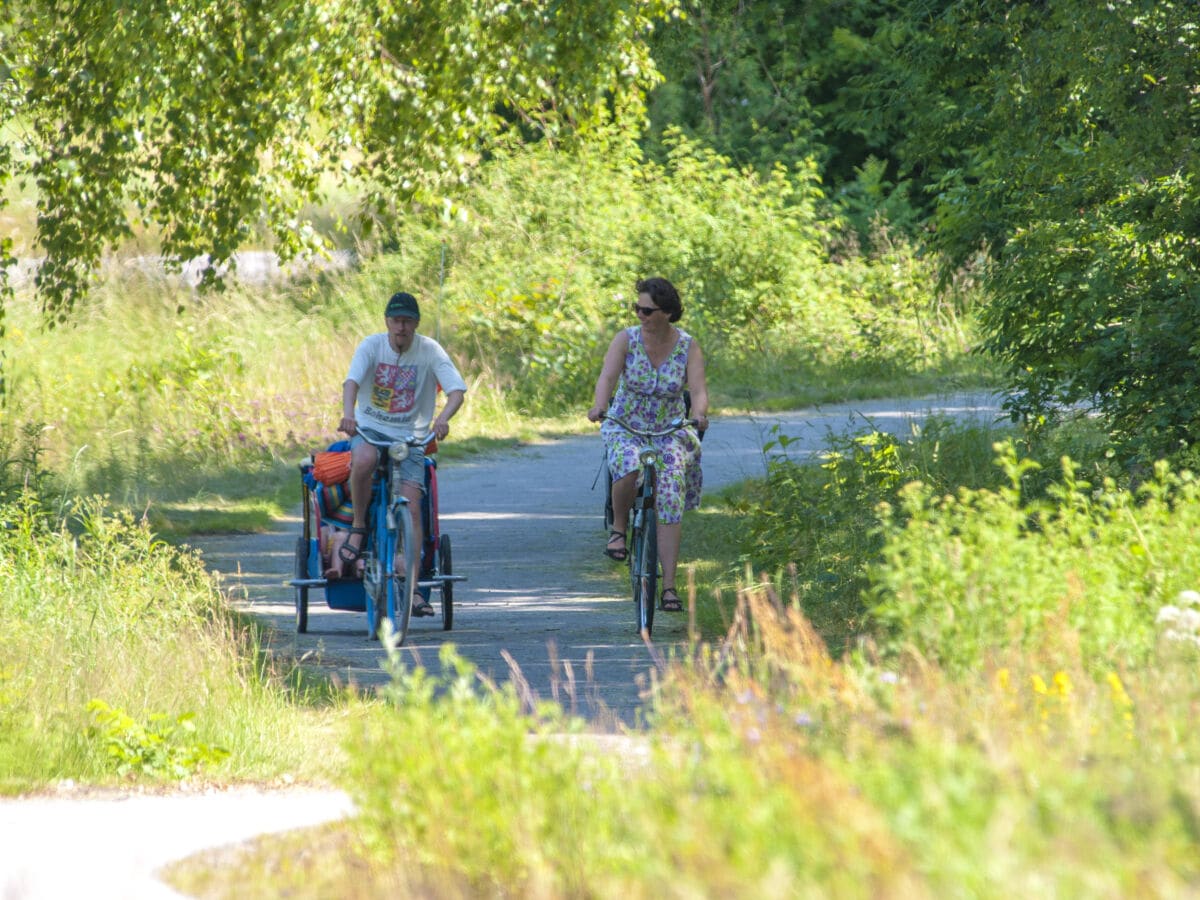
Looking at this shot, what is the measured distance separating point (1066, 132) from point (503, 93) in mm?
3483

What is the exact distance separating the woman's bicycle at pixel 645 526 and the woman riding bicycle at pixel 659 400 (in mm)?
38

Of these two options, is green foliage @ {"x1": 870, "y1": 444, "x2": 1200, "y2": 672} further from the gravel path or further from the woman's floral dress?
the woman's floral dress

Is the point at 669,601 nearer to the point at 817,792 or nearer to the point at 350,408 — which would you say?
the point at 350,408

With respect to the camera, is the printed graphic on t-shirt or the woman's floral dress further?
the woman's floral dress

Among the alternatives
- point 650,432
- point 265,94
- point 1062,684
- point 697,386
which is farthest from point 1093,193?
point 1062,684

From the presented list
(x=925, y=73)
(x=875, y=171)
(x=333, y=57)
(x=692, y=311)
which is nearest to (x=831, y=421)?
(x=692, y=311)

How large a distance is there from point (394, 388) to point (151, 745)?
358 cm

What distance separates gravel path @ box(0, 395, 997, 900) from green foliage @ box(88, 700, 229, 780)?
0.69 feet

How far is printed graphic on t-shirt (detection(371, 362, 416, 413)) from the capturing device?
374 inches

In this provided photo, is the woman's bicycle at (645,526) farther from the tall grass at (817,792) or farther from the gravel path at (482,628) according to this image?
the tall grass at (817,792)

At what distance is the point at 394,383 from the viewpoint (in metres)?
9.51

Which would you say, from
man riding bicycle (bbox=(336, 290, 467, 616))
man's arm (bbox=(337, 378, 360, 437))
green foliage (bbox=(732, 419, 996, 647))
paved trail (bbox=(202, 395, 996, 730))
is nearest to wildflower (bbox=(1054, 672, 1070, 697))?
paved trail (bbox=(202, 395, 996, 730))

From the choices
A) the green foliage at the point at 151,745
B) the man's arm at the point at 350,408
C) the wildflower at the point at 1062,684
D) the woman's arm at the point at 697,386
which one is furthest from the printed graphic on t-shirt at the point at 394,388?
the wildflower at the point at 1062,684

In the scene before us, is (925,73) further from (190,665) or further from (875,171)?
(875,171)
